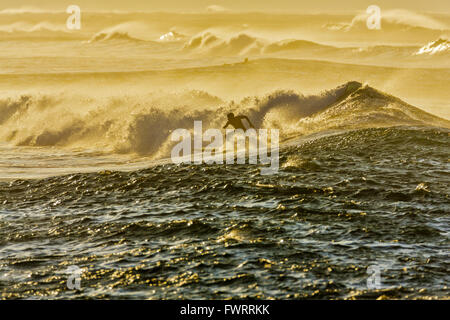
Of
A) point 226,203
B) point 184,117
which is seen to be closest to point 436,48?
point 184,117

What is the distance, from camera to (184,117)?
39.2m

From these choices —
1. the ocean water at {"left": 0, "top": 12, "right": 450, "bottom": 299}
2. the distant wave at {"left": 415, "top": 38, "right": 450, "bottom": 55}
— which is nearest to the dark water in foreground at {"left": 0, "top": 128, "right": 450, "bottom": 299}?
the ocean water at {"left": 0, "top": 12, "right": 450, "bottom": 299}

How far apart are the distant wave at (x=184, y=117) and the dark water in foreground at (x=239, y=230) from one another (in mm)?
7677

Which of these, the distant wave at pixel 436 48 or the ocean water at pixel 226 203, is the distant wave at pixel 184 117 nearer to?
the ocean water at pixel 226 203

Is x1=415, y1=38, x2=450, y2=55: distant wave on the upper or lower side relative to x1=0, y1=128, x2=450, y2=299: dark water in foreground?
upper

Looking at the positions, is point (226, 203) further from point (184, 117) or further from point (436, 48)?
point (436, 48)

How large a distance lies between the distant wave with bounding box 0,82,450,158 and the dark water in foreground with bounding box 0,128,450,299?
7677 mm

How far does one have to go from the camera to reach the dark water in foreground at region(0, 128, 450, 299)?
50.4 feet

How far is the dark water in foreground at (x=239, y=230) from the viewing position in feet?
50.4

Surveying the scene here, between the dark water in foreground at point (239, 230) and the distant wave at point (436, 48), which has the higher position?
the distant wave at point (436, 48)

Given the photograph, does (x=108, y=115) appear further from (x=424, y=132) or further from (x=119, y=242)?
(x=119, y=242)

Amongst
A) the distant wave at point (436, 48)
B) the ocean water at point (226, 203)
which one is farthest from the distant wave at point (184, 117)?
the distant wave at point (436, 48)

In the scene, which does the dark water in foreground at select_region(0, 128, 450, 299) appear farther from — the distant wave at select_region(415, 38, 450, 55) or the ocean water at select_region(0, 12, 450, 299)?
the distant wave at select_region(415, 38, 450, 55)

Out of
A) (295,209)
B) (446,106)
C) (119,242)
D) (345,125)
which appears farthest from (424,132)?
(446,106)
